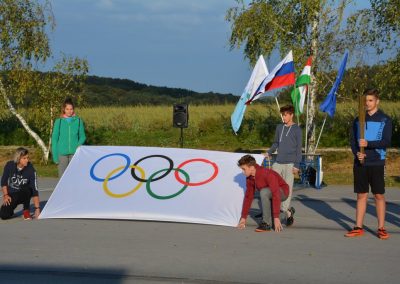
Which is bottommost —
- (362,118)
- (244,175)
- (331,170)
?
(331,170)

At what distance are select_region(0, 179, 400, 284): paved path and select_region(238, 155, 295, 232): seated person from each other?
0.21 metres

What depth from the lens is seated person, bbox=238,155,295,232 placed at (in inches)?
390

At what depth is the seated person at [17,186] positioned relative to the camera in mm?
11055

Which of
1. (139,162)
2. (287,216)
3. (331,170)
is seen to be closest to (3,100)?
(331,170)

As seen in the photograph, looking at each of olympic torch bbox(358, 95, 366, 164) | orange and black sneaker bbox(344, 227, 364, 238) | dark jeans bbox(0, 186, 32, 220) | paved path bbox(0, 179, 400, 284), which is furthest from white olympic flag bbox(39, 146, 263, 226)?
olympic torch bbox(358, 95, 366, 164)

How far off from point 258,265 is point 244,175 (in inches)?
131

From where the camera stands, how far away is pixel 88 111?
3769 cm

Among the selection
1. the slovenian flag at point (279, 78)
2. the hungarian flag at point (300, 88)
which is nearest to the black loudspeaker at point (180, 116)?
the hungarian flag at point (300, 88)

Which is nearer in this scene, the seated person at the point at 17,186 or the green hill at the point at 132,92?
the seated person at the point at 17,186

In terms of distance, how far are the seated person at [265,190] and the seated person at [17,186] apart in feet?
10.4

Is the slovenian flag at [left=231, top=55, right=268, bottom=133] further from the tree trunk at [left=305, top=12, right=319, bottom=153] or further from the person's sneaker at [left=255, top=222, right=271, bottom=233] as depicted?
the tree trunk at [left=305, top=12, right=319, bottom=153]

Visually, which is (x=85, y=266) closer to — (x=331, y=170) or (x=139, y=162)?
(x=139, y=162)

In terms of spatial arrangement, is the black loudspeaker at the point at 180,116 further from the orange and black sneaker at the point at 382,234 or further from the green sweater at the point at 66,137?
the orange and black sneaker at the point at 382,234

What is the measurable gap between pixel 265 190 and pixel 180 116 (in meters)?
12.5
